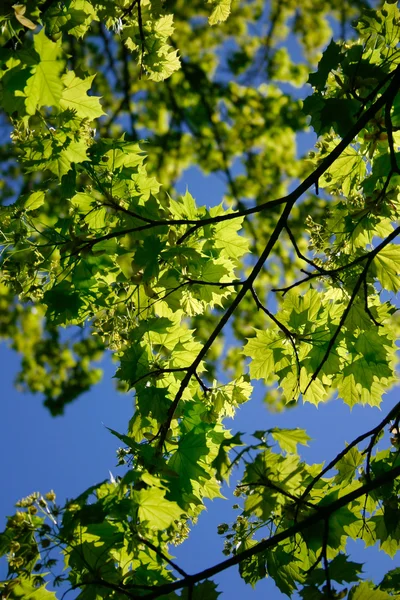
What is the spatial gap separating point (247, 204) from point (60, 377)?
4379 millimetres

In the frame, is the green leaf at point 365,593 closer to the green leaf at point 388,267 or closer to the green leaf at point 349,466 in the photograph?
the green leaf at point 349,466

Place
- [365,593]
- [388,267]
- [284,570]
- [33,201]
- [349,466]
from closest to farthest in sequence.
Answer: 1. [365,593]
2. [284,570]
3. [349,466]
4. [388,267]
5. [33,201]

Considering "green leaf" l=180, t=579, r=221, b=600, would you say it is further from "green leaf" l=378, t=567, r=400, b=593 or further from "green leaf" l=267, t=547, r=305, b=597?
"green leaf" l=378, t=567, r=400, b=593

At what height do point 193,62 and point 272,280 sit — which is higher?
point 193,62

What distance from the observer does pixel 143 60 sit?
358 centimetres

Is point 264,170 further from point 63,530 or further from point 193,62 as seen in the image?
point 63,530

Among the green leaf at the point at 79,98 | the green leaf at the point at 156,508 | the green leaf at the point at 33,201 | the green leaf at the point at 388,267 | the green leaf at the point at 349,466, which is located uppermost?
the green leaf at the point at 33,201

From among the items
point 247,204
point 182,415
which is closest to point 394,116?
point 182,415

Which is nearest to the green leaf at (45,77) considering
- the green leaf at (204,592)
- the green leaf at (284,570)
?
the green leaf at (204,592)

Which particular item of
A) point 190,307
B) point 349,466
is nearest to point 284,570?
point 349,466

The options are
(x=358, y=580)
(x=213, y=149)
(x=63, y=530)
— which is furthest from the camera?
(x=213, y=149)

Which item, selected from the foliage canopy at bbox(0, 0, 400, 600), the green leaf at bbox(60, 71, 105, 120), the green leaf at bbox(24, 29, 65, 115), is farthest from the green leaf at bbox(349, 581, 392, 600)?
the green leaf at bbox(60, 71, 105, 120)

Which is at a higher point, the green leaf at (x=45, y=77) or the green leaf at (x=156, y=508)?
the green leaf at (x=45, y=77)

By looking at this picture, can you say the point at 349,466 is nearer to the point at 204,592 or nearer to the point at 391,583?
the point at 391,583
